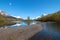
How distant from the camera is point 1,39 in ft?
87.8

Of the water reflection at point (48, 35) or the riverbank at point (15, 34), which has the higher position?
the riverbank at point (15, 34)

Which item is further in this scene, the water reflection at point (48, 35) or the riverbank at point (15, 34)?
the water reflection at point (48, 35)

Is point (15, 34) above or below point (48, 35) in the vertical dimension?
above

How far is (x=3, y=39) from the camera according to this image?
26.7m

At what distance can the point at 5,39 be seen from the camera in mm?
26562

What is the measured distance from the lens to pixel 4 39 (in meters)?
26.6

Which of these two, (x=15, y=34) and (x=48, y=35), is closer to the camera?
(x=15, y=34)

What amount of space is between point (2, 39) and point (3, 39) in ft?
1.01

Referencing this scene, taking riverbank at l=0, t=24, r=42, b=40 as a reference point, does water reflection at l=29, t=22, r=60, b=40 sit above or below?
below

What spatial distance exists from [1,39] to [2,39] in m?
0.23

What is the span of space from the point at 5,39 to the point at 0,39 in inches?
47.7

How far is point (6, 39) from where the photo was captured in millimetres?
26547

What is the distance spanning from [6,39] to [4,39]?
1.58 ft

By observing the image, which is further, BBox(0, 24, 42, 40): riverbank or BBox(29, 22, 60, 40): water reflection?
BBox(29, 22, 60, 40): water reflection
